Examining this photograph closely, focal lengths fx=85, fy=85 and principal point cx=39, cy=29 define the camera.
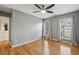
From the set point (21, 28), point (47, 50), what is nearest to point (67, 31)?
point (47, 50)

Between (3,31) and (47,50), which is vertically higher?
(3,31)

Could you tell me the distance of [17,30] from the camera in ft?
11.5

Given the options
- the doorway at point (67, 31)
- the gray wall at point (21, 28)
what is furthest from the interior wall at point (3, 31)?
the doorway at point (67, 31)

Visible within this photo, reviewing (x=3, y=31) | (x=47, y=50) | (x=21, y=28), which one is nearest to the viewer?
(x=47, y=50)

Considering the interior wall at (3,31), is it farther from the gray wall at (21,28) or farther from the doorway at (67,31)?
the doorway at (67,31)

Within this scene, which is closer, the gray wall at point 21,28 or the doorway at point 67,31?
the doorway at point 67,31

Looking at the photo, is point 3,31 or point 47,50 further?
point 3,31

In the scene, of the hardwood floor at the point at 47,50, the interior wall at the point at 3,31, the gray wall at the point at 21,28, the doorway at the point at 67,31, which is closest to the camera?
the hardwood floor at the point at 47,50

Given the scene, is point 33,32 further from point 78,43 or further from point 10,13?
point 78,43

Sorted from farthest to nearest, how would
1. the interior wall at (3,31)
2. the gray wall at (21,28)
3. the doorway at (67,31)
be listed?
the interior wall at (3,31) < the gray wall at (21,28) < the doorway at (67,31)

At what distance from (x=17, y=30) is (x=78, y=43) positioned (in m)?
2.33

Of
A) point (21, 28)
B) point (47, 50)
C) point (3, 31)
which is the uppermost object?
point (21, 28)

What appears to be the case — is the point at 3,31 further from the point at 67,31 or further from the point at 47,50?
the point at 67,31
